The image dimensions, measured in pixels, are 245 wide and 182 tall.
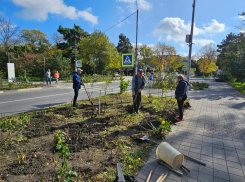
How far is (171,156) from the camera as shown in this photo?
280cm

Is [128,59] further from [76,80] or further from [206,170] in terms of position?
[206,170]

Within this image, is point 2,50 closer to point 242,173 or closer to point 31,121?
point 31,121

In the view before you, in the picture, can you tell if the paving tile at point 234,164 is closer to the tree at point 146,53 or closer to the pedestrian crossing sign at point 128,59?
the pedestrian crossing sign at point 128,59

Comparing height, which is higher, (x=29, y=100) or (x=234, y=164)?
(x=29, y=100)

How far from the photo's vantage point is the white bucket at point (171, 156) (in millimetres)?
2786

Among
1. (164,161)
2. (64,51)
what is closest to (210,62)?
(64,51)

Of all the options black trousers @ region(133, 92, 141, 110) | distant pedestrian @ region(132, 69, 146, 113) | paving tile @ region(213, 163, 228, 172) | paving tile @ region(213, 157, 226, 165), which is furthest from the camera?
black trousers @ region(133, 92, 141, 110)

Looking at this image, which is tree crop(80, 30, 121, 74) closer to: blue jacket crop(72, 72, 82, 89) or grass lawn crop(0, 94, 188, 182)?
blue jacket crop(72, 72, 82, 89)

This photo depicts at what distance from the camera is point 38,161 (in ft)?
9.57

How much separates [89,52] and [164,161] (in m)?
34.1

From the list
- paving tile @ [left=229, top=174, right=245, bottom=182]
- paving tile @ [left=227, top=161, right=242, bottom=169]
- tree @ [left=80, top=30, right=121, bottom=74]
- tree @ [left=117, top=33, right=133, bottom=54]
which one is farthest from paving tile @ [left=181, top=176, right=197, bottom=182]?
tree @ [left=117, top=33, right=133, bottom=54]

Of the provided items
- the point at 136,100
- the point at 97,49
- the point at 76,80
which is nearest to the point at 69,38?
the point at 97,49

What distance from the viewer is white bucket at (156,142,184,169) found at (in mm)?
2786

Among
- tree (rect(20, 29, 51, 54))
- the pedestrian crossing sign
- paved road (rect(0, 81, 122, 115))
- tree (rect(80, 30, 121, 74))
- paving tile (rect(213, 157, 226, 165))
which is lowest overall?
paving tile (rect(213, 157, 226, 165))
